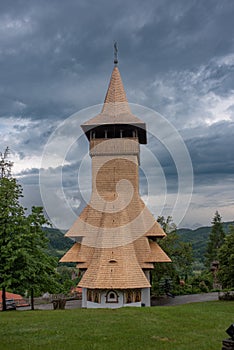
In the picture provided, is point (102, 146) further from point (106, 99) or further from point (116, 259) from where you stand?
point (116, 259)

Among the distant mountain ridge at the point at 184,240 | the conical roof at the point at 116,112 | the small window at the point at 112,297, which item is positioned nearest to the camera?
the small window at the point at 112,297

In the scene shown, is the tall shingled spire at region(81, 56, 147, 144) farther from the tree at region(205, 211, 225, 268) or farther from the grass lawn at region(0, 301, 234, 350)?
the tree at region(205, 211, 225, 268)

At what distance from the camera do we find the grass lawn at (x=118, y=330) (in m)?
11.1

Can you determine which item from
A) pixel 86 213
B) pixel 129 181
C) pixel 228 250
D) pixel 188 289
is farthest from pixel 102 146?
pixel 188 289

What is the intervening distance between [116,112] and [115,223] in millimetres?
9604

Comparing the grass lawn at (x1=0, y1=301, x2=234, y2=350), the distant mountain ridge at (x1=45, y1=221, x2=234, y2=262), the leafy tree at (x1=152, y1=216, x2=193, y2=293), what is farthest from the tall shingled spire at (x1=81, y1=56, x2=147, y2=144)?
the distant mountain ridge at (x1=45, y1=221, x2=234, y2=262)

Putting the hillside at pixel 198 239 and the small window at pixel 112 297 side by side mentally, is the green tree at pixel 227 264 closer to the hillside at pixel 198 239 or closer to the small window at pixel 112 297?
the small window at pixel 112 297

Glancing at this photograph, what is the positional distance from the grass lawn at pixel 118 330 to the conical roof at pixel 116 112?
612 inches

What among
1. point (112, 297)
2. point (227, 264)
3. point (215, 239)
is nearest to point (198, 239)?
point (215, 239)

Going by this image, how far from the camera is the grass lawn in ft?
36.4

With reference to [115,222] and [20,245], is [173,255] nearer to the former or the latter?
[115,222]

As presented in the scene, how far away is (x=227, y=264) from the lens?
26.6 m

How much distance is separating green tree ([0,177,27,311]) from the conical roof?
11490mm

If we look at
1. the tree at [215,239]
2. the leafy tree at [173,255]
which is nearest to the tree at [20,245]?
the leafy tree at [173,255]
